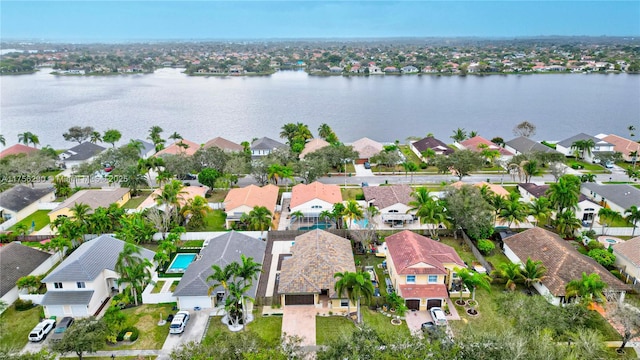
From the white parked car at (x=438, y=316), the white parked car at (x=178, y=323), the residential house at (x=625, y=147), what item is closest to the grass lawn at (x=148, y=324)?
the white parked car at (x=178, y=323)

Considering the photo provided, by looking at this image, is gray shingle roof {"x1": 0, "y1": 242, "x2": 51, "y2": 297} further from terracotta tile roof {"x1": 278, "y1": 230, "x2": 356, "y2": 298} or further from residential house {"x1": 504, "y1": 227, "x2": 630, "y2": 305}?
residential house {"x1": 504, "y1": 227, "x2": 630, "y2": 305}

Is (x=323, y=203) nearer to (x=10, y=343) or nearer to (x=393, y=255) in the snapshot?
(x=393, y=255)

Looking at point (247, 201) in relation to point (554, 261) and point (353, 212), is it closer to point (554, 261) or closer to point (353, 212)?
point (353, 212)

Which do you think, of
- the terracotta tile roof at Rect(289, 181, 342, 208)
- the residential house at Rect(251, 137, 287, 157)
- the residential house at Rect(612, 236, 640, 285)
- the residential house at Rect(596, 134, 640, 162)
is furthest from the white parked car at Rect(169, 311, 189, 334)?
the residential house at Rect(596, 134, 640, 162)

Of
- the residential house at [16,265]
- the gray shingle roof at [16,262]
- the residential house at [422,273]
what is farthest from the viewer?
the gray shingle roof at [16,262]

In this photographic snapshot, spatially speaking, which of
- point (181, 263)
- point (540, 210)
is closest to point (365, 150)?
point (540, 210)

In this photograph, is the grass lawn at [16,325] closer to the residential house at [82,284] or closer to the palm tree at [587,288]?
the residential house at [82,284]

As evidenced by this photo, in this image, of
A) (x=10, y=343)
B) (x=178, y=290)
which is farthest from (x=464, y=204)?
(x=10, y=343)
